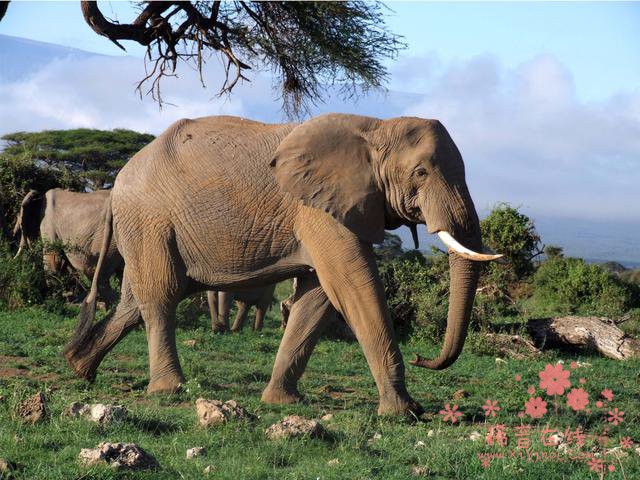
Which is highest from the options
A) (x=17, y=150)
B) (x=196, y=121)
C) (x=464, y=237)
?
(x=17, y=150)

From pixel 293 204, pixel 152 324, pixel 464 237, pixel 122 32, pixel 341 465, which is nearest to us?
pixel 341 465

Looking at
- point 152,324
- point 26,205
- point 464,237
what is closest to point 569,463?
point 464,237

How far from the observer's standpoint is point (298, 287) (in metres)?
8.97

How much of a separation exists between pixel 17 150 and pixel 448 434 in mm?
24257

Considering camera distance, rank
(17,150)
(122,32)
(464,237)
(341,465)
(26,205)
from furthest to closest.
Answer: (17,150) → (26,205) → (122,32) → (464,237) → (341,465)

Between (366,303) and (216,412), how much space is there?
1997 mm

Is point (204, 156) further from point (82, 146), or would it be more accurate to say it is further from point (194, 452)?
point (82, 146)

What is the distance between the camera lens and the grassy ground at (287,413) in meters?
5.48

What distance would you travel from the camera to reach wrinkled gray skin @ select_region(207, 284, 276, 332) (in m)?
14.1

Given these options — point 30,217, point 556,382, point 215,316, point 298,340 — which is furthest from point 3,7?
point 556,382

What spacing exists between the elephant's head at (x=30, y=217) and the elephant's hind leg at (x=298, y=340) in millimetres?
9708

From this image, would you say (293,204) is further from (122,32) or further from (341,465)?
(122,32)

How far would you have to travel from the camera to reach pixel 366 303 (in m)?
7.91

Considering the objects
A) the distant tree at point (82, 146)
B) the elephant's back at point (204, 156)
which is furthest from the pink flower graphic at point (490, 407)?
the distant tree at point (82, 146)
